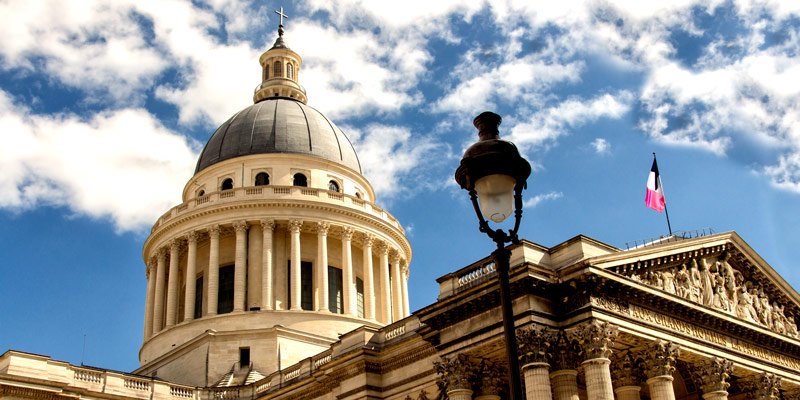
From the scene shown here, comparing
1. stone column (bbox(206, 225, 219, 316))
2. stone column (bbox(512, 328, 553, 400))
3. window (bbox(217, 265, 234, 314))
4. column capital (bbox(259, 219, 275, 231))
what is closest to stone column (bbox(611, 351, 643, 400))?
stone column (bbox(512, 328, 553, 400))

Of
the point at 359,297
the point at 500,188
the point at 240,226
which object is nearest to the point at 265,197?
the point at 240,226

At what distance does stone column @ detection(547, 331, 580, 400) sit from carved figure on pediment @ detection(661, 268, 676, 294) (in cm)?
536

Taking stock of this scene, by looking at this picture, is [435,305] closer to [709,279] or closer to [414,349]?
[414,349]

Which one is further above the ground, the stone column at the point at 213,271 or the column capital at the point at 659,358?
the stone column at the point at 213,271

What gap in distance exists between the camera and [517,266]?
3188 centimetres

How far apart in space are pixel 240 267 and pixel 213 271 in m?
1.97

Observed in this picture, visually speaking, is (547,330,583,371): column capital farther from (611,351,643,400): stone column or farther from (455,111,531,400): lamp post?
(455,111,531,400): lamp post

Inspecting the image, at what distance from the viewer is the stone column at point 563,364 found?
31.5 meters

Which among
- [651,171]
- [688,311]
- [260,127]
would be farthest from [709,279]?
[260,127]

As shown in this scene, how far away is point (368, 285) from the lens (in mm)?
58781

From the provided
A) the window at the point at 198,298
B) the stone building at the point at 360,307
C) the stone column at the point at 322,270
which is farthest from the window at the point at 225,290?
the stone column at the point at 322,270

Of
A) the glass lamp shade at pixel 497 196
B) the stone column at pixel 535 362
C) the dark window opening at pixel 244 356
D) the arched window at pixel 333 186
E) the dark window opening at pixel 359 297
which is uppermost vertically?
the arched window at pixel 333 186

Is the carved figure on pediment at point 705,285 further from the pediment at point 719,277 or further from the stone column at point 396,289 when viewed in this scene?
the stone column at point 396,289

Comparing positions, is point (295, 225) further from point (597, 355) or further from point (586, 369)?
point (597, 355)
